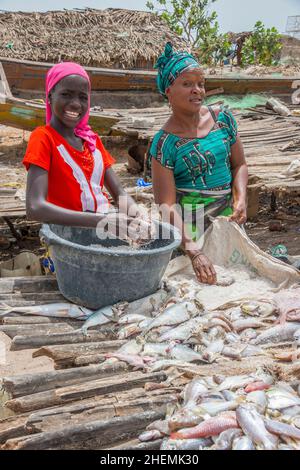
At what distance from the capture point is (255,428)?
1864 mm

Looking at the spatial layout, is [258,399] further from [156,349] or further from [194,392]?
[156,349]

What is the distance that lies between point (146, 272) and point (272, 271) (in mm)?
828

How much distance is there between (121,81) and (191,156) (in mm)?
10419

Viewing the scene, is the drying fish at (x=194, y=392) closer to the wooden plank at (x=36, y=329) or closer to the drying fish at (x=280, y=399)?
the drying fish at (x=280, y=399)

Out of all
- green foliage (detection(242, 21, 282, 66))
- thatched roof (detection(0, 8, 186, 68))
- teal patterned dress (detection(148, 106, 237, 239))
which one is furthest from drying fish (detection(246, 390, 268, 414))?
green foliage (detection(242, 21, 282, 66))

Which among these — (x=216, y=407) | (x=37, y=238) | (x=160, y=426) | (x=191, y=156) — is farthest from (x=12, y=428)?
(x=37, y=238)

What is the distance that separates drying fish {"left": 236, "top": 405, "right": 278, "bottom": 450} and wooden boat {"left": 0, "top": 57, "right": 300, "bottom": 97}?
10959 millimetres

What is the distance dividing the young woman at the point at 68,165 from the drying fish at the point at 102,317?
1.43ft

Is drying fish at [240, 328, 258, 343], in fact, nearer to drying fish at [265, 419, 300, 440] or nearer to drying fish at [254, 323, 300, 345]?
drying fish at [254, 323, 300, 345]

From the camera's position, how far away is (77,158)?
3.00 metres

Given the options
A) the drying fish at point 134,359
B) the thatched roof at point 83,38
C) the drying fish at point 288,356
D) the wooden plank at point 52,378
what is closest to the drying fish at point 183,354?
the drying fish at point 134,359

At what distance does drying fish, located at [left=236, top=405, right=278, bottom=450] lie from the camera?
1827mm

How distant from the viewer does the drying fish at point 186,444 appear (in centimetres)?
185

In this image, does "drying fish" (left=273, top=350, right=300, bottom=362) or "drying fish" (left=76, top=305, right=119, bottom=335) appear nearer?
"drying fish" (left=273, top=350, right=300, bottom=362)
